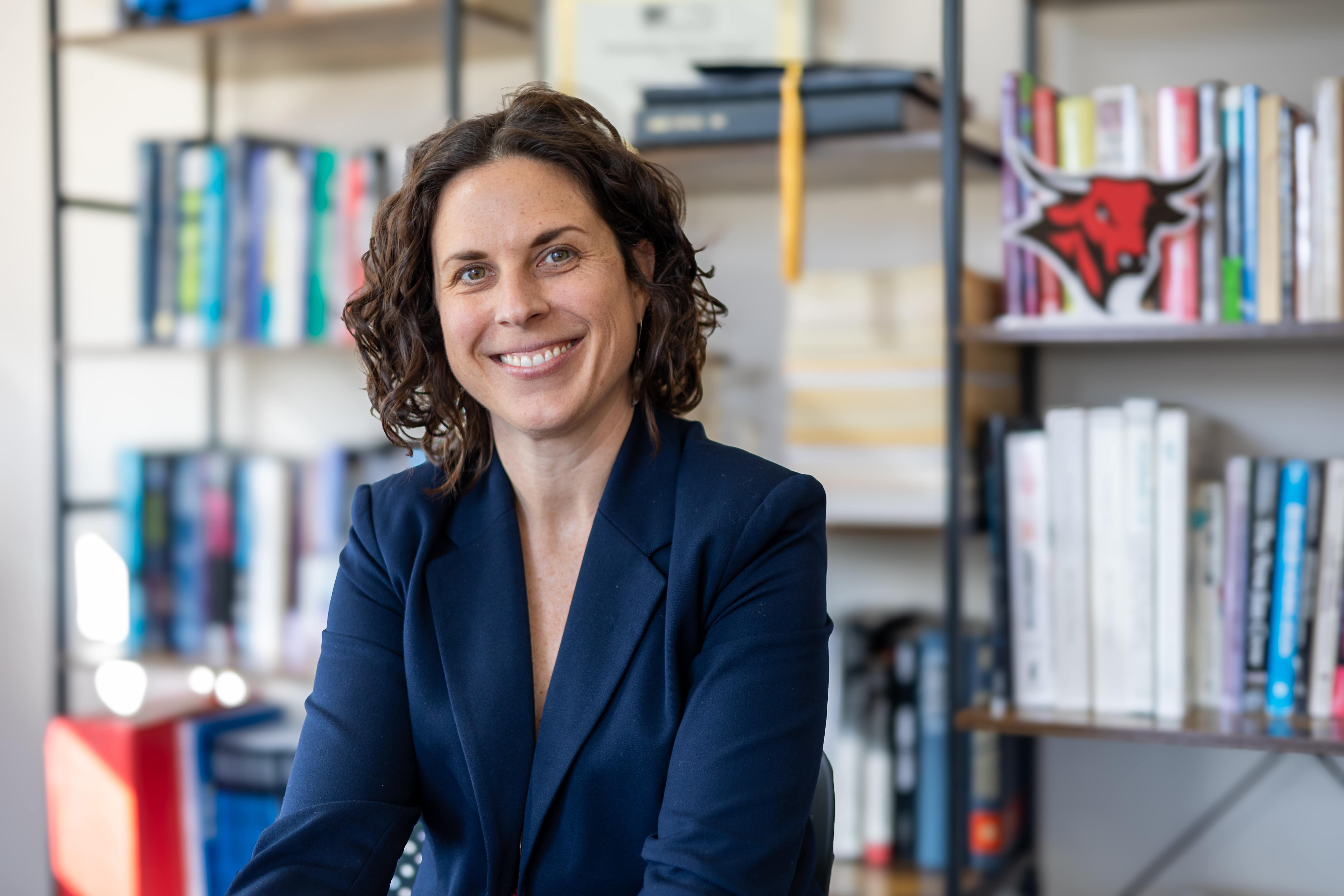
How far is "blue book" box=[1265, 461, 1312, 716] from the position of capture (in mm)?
1678

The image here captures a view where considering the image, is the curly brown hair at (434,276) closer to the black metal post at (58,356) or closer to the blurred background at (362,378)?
the blurred background at (362,378)

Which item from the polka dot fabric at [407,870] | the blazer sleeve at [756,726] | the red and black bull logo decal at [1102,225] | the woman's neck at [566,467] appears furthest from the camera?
the red and black bull logo decal at [1102,225]

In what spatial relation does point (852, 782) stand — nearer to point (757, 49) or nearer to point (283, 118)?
point (757, 49)

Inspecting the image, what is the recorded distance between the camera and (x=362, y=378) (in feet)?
8.21

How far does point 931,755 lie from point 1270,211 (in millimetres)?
894

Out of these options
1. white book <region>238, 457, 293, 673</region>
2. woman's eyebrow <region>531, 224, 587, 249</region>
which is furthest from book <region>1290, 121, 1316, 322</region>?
white book <region>238, 457, 293, 673</region>

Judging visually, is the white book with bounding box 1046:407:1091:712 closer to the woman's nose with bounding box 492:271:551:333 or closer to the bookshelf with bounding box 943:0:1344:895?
the bookshelf with bounding box 943:0:1344:895

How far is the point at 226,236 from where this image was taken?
88.0 inches

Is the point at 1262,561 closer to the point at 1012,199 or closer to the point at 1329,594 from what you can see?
the point at 1329,594

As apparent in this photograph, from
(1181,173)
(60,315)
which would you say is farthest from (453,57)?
(1181,173)

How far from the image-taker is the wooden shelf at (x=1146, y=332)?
5.32 feet

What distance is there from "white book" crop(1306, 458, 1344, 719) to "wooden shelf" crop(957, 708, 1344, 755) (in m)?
0.04

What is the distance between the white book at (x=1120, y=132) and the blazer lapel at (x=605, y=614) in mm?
874

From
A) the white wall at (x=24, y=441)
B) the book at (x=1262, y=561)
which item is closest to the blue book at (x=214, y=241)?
the white wall at (x=24, y=441)
